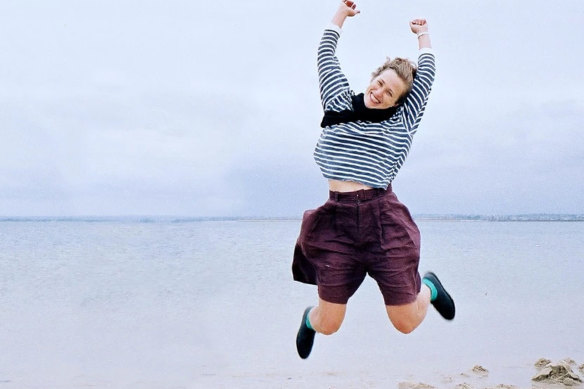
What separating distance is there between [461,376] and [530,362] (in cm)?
90

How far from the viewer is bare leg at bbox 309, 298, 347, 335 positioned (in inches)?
148

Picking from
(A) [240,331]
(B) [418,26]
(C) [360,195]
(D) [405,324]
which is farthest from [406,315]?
(A) [240,331]

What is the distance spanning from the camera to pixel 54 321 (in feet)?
29.3

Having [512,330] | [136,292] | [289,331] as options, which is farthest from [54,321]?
[512,330]

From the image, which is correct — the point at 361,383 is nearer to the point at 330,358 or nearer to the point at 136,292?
the point at 330,358

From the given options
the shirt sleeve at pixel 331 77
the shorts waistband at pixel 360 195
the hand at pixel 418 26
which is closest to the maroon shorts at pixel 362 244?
the shorts waistband at pixel 360 195

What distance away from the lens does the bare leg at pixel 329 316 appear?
3758mm

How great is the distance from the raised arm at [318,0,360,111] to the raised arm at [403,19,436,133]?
321mm

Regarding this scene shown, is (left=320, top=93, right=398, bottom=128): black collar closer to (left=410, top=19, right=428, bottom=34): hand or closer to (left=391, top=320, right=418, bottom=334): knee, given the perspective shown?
(left=410, top=19, right=428, bottom=34): hand

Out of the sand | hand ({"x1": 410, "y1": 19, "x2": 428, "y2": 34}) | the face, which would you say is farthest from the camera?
the sand

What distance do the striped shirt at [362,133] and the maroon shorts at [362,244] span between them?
0.36 ft

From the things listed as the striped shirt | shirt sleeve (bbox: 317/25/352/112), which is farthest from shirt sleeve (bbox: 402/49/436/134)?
shirt sleeve (bbox: 317/25/352/112)

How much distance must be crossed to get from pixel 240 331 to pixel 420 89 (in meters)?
5.29

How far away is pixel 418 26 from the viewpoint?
3.85m
